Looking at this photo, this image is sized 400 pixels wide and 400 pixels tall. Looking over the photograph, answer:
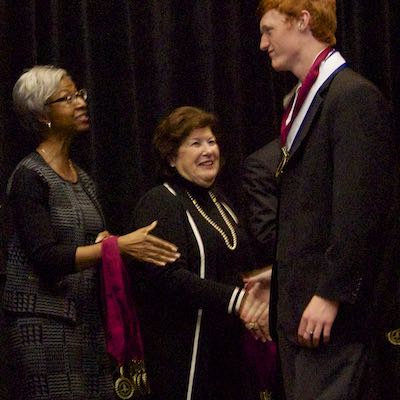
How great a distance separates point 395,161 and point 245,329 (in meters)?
1.14

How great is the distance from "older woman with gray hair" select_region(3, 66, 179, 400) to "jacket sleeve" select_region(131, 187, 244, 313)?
5cm

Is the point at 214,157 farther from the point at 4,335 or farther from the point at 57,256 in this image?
the point at 4,335

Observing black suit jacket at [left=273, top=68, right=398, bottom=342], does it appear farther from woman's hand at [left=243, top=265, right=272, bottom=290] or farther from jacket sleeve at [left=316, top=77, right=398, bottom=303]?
woman's hand at [left=243, top=265, right=272, bottom=290]

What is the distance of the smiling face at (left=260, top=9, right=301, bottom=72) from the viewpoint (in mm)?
2244

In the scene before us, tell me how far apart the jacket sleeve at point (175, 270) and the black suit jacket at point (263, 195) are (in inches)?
9.1

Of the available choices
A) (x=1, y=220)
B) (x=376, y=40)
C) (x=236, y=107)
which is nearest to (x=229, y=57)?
(x=236, y=107)

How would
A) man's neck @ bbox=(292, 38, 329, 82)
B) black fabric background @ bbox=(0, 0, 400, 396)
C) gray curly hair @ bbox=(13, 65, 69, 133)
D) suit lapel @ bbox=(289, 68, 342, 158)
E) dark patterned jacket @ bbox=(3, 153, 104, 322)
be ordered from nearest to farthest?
suit lapel @ bbox=(289, 68, 342, 158) → man's neck @ bbox=(292, 38, 329, 82) → dark patterned jacket @ bbox=(3, 153, 104, 322) → gray curly hair @ bbox=(13, 65, 69, 133) → black fabric background @ bbox=(0, 0, 400, 396)

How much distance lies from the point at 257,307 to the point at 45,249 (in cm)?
67

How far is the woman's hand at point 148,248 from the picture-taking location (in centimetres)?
291

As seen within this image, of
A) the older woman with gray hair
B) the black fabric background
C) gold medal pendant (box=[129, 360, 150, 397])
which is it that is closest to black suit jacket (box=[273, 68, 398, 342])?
the older woman with gray hair

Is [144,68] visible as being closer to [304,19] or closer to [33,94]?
[33,94]

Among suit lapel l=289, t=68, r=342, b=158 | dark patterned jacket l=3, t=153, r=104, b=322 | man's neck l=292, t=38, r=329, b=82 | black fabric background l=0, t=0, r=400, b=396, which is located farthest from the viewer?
black fabric background l=0, t=0, r=400, b=396

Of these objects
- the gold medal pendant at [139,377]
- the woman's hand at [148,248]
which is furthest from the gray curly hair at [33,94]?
the gold medal pendant at [139,377]

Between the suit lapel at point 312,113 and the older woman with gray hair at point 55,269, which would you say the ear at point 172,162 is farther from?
the suit lapel at point 312,113
